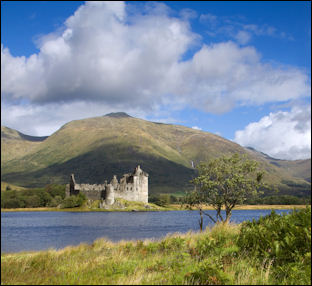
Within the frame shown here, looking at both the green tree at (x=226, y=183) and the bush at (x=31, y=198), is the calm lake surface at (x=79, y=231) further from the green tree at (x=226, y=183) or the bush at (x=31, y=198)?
the bush at (x=31, y=198)

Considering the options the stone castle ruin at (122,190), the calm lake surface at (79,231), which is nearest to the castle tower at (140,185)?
the stone castle ruin at (122,190)

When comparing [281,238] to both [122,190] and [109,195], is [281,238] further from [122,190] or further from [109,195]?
[122,190]

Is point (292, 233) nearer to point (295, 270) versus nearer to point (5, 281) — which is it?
point (295, 270)

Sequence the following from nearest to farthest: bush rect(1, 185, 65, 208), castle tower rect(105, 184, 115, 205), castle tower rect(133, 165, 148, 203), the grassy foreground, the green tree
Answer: the grassy foreground < the green tree < bush rect(1, 185, 65, 208) < castle tower rect(105, 184, 115, 205) < castle tower rect(133, 165, 148, 203)

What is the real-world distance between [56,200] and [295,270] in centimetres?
12925

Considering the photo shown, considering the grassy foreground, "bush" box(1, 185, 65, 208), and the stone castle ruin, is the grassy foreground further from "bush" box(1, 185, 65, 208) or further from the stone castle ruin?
the stone castle ruin

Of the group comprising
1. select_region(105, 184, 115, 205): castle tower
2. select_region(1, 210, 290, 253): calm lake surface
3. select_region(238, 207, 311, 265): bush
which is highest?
select_region(238, 207, 311, 265): bush

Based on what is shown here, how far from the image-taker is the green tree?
32469mm

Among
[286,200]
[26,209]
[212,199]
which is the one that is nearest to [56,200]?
[26,209]

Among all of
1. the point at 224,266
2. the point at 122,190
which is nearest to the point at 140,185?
the point at 122,190

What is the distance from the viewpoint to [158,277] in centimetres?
1013

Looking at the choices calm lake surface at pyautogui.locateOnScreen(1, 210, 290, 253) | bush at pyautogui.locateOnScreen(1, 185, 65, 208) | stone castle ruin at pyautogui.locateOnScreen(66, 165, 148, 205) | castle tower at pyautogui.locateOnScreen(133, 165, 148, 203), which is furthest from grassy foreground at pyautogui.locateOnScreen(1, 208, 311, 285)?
castle tower at pyautogui.locateOnScreen(133, 165, 148, 203)

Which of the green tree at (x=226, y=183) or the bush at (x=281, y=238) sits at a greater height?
the green tree at (x=226, y=183)

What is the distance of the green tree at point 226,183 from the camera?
3247 centimetres
